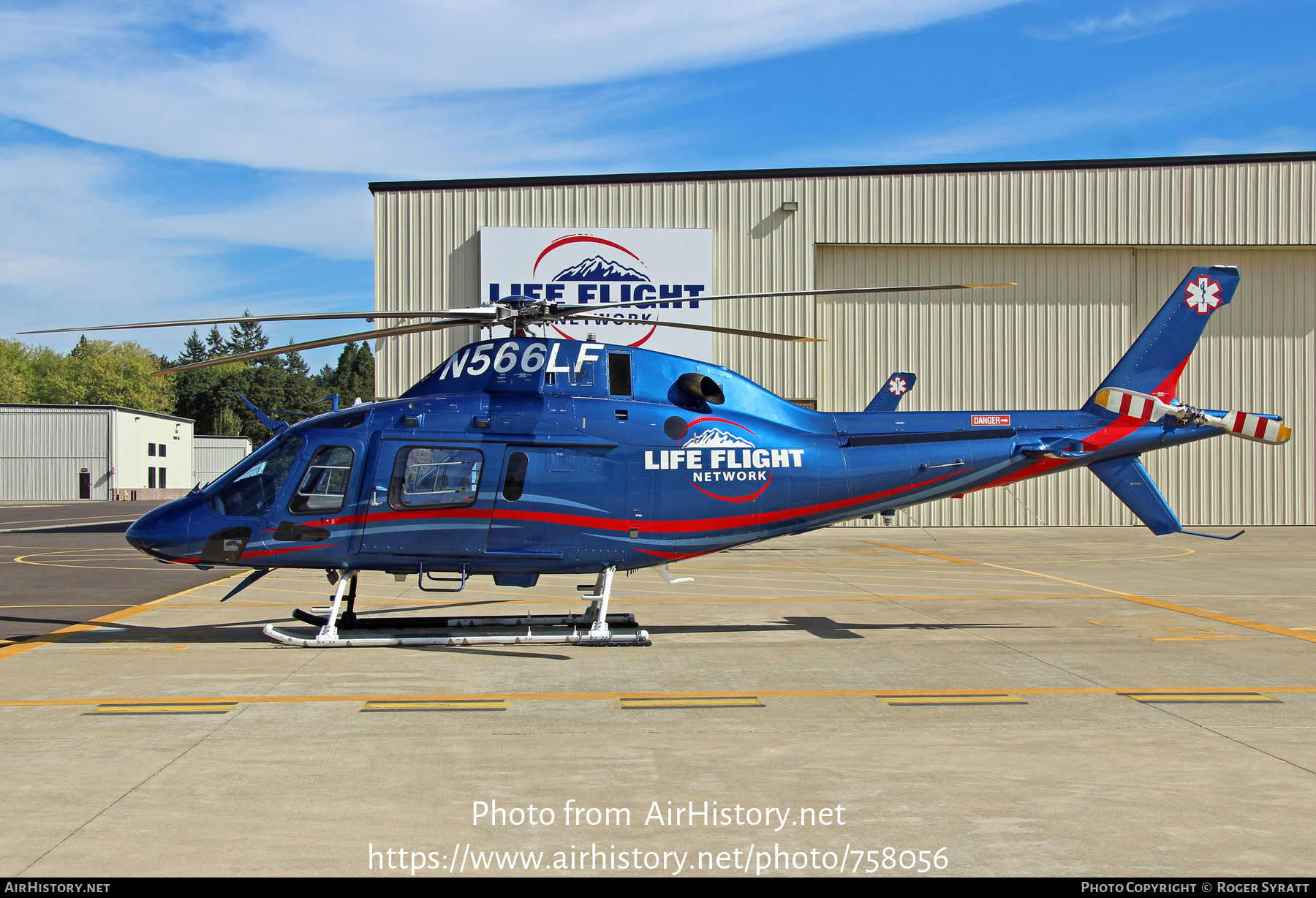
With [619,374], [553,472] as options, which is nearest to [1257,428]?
[619,374]

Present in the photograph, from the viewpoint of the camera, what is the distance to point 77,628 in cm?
1186

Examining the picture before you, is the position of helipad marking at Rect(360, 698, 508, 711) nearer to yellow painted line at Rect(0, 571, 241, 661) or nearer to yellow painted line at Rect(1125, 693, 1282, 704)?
yellow painted line at Rect(0, 571, 241, 661)

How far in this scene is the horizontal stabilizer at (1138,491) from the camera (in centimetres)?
1186

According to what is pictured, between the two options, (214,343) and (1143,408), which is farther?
(214,343)

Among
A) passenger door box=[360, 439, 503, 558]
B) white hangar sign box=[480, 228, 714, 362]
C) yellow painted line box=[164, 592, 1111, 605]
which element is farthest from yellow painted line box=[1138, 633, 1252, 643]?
white hangar sign box=[480, 228, 714, 362]

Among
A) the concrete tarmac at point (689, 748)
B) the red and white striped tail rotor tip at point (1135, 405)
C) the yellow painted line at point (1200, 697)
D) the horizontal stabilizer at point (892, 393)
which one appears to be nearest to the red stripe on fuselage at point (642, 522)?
the concrete tarmac at point (689, 748)

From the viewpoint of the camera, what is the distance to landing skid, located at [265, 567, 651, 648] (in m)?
10.5

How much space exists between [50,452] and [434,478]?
212 feet

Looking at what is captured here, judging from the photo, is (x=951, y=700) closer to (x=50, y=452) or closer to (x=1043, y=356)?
(x=1043, y=356)

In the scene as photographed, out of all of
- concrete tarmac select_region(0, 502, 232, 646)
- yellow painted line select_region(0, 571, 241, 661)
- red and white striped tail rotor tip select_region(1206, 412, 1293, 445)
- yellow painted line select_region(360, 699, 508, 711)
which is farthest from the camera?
concrete tarmac select_region(0, 502, 232, 646)

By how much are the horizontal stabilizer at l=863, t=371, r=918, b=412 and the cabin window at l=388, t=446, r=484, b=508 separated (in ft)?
26.4

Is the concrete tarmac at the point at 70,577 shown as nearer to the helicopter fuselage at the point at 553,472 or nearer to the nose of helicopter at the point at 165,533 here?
the nose of helicopter at the point at 165,533

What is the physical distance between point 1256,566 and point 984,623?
11.4 m
